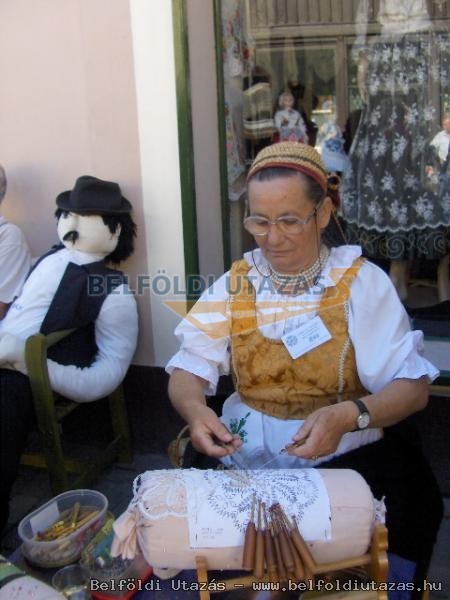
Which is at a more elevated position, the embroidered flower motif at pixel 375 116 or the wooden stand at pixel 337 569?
the embroidered flower motif at pixel 375 116

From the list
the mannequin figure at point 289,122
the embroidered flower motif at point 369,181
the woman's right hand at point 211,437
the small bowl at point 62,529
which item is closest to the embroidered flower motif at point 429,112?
the embroidered flower motif at point 369,181

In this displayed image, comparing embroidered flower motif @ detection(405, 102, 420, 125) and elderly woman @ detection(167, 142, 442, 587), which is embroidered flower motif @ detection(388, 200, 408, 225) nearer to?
embroidered flower motif @ detection(405, 102, 420, 125)

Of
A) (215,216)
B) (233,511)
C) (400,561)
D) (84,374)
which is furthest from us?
(215,216)

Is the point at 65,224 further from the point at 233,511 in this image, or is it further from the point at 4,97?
the point at 233,511

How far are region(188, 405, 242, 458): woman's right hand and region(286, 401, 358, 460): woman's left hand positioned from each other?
0.18 metres

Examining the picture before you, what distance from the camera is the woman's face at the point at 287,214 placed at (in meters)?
1.89

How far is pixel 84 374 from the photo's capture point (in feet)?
9.44

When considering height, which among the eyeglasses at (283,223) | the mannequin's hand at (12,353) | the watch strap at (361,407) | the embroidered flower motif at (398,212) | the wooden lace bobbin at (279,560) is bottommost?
the mannequin's hand at (12,353)

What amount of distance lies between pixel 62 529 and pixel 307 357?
960 millimetres

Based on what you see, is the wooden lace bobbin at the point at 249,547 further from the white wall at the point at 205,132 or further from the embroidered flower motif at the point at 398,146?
the embroidered flower motif at the point at 398,146

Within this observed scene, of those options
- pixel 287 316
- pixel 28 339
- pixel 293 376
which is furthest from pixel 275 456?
pixel 28 339

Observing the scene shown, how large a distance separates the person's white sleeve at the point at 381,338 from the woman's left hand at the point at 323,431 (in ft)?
0.57

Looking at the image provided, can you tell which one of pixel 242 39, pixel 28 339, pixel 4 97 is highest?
pixel 242 39

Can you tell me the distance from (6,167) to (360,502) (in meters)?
2.78
